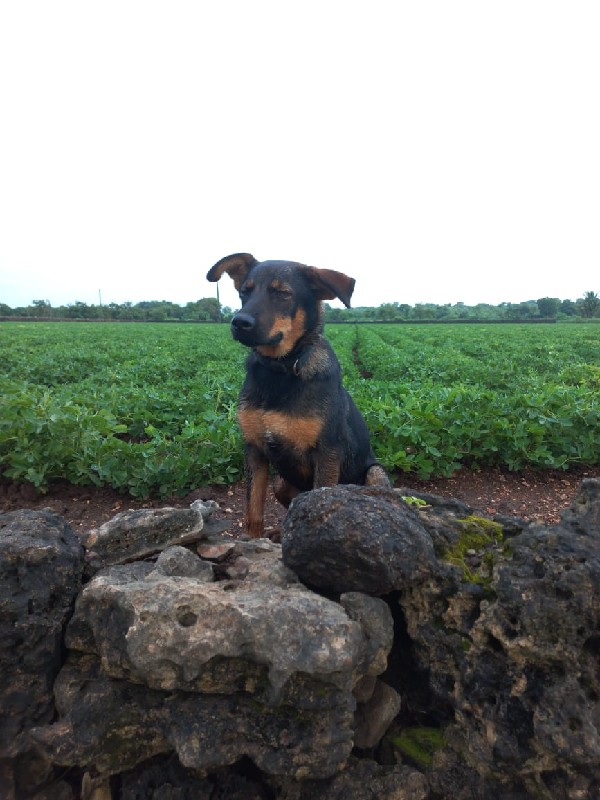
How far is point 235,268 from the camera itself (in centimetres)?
359

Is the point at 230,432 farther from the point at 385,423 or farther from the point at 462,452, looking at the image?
the point at 462,452

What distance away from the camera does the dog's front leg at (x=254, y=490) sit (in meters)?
3.37

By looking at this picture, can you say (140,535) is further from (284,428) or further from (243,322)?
(243,322)

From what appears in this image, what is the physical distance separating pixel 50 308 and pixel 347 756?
9246cm

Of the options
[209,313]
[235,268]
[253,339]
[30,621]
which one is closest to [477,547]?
[253,339]

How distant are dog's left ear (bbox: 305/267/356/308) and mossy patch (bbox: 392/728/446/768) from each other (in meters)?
2.30

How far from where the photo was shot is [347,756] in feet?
5.57

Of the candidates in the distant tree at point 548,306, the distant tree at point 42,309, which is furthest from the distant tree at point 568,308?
the distant tree at point 42,309

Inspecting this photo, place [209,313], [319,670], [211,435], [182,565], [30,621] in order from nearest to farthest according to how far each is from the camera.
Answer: [319,670], [30,621], [182,565], [211,435], [209,313]

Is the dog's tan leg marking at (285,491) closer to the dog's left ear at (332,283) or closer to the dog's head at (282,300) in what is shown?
the dog's head at (282,300)

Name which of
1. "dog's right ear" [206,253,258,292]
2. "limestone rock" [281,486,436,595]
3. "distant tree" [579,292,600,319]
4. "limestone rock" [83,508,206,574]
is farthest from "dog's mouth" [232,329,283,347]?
"distant tree" [579,292,600,319]

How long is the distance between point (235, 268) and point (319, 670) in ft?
8.98

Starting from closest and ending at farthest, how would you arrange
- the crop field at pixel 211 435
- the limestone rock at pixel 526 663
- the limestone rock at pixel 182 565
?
the limestone rock at pixel 526 663, the limestone rock at pixel 182 565, the crop field at pixel 211 435

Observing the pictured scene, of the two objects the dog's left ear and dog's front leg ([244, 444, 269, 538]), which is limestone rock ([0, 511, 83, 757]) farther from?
the dog's left ear
